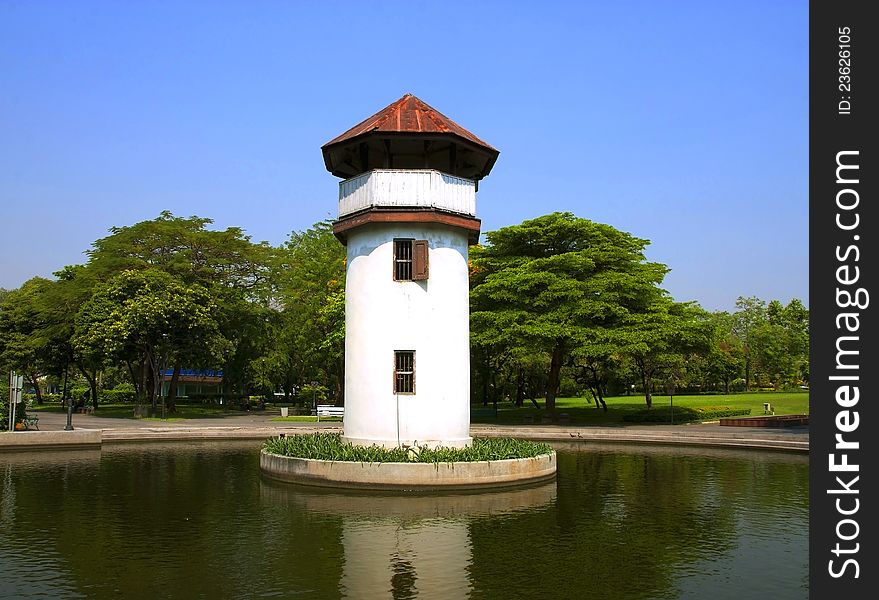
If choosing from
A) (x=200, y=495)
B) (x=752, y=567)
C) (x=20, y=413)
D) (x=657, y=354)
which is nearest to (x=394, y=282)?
(x=200, y=495)

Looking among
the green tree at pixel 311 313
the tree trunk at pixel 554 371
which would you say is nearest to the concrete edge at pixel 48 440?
the green tree at pixel 311 313

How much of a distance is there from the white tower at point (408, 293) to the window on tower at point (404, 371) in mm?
32

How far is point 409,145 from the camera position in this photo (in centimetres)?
2444

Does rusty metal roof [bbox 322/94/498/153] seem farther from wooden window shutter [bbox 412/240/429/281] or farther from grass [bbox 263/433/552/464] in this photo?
grass [bbox 263/433/552/464]

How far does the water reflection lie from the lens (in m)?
11.3

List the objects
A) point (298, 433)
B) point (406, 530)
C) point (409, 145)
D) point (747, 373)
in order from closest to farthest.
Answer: point (406, 530) → point (409, 145) → point (298, 433) → point (747, 373)

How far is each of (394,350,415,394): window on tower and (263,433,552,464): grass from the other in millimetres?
1882

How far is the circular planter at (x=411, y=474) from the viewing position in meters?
20.1

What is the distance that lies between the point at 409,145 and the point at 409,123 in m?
1.25

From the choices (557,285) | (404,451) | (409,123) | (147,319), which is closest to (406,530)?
(404,451)

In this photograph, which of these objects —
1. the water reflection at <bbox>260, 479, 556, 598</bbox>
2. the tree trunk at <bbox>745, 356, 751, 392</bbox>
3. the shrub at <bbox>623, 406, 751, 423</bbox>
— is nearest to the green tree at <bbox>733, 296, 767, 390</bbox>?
the tree trunk at <bbox>745, 356, 751, 392</bbox>

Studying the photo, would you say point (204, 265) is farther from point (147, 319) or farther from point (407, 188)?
point (407, 188)

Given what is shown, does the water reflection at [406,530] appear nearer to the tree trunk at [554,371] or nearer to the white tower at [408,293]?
the white tower at [408,293]
